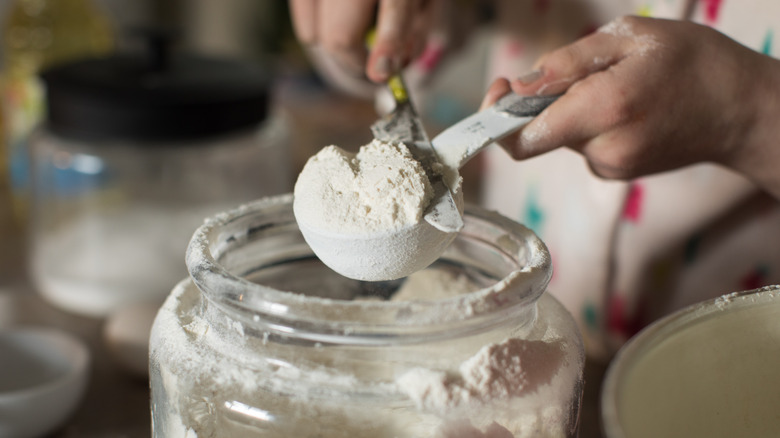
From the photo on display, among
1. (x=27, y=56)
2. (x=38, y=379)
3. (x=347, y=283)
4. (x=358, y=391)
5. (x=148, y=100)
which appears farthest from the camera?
(x=27, y=56)

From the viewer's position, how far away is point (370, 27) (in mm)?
570

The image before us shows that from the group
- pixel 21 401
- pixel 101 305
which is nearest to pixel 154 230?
pixel 101 305

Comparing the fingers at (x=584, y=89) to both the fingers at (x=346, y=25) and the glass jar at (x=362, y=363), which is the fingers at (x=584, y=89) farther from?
the fingers at (x=346, y=25)

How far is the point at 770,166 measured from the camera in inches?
17.4

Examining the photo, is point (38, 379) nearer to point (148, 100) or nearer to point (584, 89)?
point (148, 100)

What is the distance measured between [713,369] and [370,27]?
1.22 feet

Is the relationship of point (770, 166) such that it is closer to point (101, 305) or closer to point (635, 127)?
point (635, 127)

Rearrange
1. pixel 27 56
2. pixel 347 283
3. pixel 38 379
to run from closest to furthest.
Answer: pixel 347 283 → pixel 38 379 → pixel 27 56

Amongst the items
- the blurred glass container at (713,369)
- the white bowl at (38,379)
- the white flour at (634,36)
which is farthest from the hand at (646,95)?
the white bowl at (38,379)

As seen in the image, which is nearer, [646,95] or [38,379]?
[646,95]

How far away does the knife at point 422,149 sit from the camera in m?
0.32

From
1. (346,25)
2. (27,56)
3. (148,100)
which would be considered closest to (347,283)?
(346,25)

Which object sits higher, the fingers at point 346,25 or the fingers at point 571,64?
the fingers at point 571,64

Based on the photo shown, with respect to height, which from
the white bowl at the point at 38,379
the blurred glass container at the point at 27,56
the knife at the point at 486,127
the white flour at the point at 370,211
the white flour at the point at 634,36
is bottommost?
the white bowl at the point at 38,379
